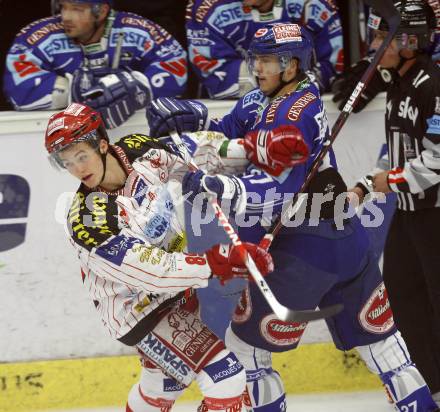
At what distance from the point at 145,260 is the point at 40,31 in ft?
4.79

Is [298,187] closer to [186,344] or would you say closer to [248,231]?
[248,231]

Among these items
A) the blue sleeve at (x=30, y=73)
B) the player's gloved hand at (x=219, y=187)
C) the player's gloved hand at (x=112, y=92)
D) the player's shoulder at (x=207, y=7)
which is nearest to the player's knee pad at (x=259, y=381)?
the player's gloved hand at (x=219, y=187)

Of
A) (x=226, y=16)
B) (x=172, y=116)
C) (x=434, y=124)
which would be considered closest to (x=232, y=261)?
(x=172, y=116)

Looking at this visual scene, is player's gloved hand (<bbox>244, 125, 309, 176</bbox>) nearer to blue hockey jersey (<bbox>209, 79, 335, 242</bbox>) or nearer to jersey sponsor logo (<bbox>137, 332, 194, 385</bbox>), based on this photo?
blue hockey jersey (<bbox>209, 79, 335, 242</bbox>)

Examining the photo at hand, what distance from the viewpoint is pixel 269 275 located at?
3.43 meters

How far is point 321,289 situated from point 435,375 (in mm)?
859

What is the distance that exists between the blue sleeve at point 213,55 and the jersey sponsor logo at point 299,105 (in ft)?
3.26

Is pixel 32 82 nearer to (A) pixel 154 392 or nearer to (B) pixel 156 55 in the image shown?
(B) pixel 156 55

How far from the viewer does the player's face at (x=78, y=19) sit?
13.9ft

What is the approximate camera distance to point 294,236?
3439 mm

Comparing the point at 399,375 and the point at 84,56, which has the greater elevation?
the point at 84,56

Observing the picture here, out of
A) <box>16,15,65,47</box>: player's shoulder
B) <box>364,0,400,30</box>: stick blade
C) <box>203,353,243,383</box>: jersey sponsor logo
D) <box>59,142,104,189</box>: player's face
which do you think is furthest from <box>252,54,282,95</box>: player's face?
<box>16,15,65,47</box>: player's shoulder

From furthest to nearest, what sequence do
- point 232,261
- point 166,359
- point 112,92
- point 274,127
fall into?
point 112,92
point 166,359
point 274,127
point 232,261

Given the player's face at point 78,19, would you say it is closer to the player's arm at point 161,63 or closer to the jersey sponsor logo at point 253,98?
the player's arm at point 161,63
